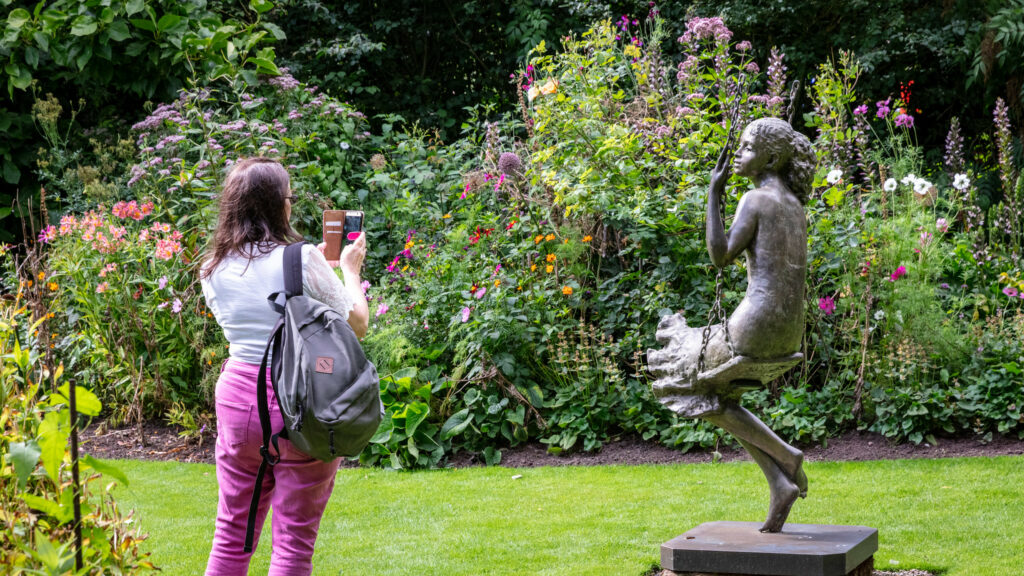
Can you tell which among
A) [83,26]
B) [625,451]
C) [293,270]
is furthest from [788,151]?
[83,26]

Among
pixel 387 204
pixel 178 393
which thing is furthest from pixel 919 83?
pixel 178 393

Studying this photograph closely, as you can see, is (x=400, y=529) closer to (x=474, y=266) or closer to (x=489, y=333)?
(x=489, y=333)

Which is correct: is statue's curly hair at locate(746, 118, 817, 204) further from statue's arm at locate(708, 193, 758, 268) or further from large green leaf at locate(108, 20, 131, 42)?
large green leaf at locate(108, 20, 131, 42)

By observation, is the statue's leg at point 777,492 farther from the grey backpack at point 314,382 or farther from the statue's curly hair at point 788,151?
the grey backpack at point 314,382

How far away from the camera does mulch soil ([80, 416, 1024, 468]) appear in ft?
18.5

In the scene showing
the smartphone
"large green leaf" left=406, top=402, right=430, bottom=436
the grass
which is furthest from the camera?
"large green leaf" left=406, top=402, right=430, bottom=436

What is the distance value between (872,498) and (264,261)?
342 cm

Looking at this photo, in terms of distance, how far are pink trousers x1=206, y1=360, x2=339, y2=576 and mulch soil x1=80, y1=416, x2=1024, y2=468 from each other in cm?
287

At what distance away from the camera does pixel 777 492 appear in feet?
11.1

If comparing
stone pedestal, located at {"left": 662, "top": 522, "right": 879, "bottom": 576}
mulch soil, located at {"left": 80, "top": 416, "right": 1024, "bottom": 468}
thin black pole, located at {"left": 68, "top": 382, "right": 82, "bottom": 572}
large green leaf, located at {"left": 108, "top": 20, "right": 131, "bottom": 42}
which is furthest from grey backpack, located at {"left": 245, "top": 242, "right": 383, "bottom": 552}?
large green leaf, located at {"left": 108, "top": 20, "right": 131, "bottom": 42}

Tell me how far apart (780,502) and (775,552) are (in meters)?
0.31

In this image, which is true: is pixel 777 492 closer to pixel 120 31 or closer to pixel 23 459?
pixel 23 459

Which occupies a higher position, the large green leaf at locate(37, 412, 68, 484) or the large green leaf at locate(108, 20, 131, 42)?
the large green leaf at locate(108, 20, 131, 42)

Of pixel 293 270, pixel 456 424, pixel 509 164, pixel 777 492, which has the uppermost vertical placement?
pixel 509 164
